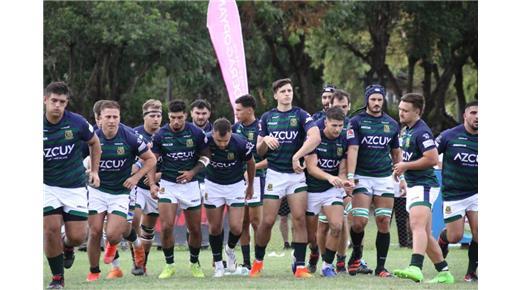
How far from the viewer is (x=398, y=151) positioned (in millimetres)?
12789

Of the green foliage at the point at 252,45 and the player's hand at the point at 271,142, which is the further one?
the green foliage at the point at 252,45

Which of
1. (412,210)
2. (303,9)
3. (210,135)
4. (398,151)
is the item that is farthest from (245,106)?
(303,9)

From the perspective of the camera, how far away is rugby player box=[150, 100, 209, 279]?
1266cm

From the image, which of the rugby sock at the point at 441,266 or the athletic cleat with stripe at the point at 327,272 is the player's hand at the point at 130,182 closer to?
the athletic cleat with stripe at the point at 327,272

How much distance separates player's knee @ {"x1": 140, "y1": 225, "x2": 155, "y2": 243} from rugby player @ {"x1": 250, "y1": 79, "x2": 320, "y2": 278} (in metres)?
1.70

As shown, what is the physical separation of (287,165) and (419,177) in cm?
178

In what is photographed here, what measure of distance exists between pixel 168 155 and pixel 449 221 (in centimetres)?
347

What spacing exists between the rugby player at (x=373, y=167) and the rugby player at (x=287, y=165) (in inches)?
24.7

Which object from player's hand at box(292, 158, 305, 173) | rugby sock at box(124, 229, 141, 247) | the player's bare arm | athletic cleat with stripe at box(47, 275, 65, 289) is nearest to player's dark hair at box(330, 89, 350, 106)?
player's hand at box(292, 158, 305, 173)

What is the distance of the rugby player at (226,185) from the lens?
41.9 feet

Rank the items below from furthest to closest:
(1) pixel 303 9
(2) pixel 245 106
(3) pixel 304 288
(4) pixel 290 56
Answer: (4) pixel 290 56, (1) pixel 303 9, (2) pixel 245 106, (3) pixel 304 288

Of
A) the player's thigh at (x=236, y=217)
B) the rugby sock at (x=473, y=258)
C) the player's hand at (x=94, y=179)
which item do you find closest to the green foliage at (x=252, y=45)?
the player's thigh at (x=236, y=217)
